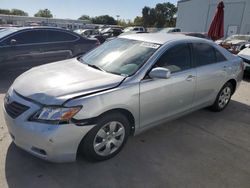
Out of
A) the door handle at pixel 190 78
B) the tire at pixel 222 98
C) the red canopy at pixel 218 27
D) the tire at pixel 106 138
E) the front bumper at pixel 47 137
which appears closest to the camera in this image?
the front bumper at pixel 47 137

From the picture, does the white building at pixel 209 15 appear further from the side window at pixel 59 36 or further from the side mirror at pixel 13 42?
the side mirror at pixel 13 42

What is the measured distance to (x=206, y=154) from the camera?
3371 mm

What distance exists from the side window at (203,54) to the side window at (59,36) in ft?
14.8

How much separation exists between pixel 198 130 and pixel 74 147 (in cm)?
235

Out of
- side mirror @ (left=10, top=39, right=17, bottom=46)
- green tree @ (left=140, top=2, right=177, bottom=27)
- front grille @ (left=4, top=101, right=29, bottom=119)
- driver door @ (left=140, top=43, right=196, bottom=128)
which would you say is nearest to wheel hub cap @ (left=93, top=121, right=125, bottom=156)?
driver door @ (left=140, top=43, right=196, bottom=128)

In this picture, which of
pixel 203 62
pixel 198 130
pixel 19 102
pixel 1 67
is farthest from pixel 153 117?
pixel 1 67

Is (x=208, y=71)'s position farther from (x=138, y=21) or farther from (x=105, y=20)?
(x=105, y=20)

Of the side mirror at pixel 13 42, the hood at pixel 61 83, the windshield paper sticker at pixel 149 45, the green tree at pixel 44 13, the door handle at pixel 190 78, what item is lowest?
the door handle at pixel 190 78

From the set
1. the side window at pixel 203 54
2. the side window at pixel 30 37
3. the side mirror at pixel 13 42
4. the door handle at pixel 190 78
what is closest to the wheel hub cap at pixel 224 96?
the side window at pixel 203 54

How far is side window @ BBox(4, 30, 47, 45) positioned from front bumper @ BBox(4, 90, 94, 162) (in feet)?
14.4

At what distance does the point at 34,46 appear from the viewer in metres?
6.63

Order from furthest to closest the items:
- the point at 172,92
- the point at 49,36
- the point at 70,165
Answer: the point at 49,36 < the point at 172,92 < the point at 70,165

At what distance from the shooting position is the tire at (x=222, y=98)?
185 inches

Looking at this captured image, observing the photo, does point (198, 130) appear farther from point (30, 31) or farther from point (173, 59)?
point (30, 31)
